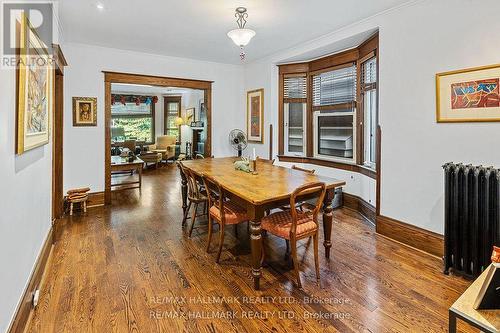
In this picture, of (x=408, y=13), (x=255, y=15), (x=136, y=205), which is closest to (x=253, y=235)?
(x=255, y=15)

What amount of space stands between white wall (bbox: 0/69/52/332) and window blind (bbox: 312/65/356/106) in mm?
4213

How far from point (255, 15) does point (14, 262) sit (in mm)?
3319

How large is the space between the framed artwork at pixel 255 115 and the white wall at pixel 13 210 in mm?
3965

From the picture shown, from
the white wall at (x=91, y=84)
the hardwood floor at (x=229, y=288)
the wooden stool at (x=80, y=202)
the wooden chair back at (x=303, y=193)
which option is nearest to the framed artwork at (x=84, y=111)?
the white wall at (x=91, y=84)

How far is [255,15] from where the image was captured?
136 inches

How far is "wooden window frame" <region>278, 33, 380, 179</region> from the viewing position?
413 centimetres

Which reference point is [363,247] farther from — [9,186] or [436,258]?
[9,186]

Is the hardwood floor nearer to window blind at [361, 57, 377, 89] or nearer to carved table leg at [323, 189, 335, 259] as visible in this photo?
carved table leg at [323, 189, 335, 259]

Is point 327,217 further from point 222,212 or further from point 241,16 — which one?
point 241,16

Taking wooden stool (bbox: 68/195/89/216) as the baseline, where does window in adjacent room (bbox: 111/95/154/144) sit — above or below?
above

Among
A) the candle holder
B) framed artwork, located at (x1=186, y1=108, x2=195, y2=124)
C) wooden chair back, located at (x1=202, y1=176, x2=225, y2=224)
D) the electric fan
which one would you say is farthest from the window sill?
framed artwork, located at (x1=186, y1=108, x2=195, y2=124)

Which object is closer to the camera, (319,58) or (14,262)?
(14,262)

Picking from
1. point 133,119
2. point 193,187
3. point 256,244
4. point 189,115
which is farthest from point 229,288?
point 133,119

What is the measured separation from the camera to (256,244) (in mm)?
2250
